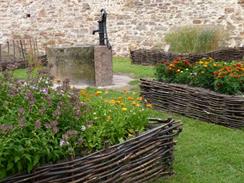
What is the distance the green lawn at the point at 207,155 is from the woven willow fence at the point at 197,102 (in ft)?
0.39

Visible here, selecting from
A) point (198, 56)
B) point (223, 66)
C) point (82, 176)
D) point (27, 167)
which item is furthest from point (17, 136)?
point (198, 56)

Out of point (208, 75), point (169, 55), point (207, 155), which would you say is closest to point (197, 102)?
point (208, 75)

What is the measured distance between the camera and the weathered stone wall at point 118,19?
43.3 ft

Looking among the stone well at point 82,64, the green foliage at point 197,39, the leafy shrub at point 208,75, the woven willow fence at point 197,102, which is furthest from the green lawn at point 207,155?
the green foliage at point 197,39

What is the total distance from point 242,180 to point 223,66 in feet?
8.93

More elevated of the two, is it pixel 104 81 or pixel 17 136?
pixel 17 136

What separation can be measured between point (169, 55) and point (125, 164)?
8.21m

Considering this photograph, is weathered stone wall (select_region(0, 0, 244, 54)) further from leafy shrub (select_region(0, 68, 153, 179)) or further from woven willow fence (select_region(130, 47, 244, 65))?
leafy shrub (select_region(0, 68, 153, 179))

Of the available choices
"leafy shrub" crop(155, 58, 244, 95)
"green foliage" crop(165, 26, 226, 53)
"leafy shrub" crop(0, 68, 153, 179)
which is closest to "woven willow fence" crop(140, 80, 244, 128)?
"leafy shrub" crop(155, 58, 244, 95)

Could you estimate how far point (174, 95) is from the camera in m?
6.21

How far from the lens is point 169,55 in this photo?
1146 centimetres

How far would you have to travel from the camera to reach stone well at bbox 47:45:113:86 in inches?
341

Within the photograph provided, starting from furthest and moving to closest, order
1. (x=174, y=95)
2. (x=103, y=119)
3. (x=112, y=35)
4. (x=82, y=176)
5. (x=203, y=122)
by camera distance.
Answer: (x=112, y=35), (x=174, y=95), (x=203, y=122), (x=103, y=119), (x=82, y=176)

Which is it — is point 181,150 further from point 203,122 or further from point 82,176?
point 82,176
